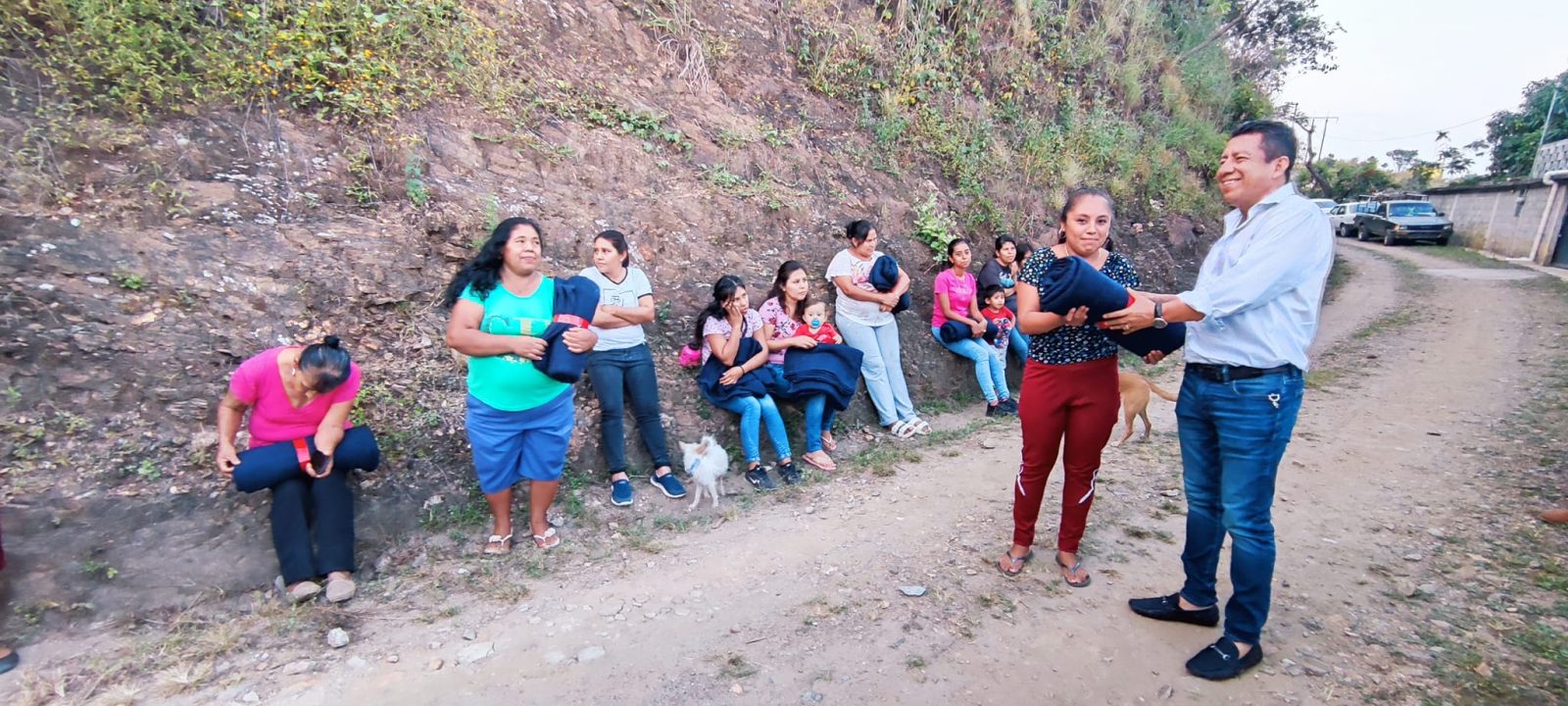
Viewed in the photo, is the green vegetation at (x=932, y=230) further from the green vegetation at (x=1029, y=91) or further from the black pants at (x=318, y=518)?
the black pants at (x=318, y=518)

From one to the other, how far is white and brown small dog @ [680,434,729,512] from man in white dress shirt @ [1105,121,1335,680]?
2.34 m

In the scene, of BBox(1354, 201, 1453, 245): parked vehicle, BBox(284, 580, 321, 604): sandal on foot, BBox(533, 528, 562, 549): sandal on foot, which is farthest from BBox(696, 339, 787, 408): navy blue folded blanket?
BBox(1354, 201, 1453, 245): parked vehicle

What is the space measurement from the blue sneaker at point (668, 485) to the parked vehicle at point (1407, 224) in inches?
983

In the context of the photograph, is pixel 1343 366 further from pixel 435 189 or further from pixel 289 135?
pixel 289 135

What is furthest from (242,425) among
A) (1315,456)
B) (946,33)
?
(946,33)

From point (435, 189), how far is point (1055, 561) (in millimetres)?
4377

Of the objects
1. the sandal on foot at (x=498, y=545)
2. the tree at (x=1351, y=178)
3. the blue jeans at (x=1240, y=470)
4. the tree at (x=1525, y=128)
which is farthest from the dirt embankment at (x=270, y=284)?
the tree at (x=1351, y=178)

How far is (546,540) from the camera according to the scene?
12.3ft

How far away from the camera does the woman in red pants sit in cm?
291

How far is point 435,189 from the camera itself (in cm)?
491

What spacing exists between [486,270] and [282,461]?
3.90 ft

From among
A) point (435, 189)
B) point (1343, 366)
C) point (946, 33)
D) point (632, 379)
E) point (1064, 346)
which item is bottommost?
point (1343, 366)

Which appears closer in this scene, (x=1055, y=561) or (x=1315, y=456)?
(x=1055, y=561)

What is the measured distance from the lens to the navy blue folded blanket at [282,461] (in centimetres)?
317
